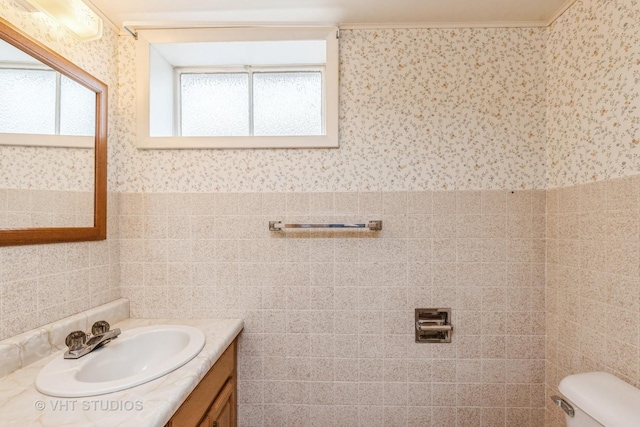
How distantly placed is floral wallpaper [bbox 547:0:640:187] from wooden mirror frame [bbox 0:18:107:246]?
2.10m

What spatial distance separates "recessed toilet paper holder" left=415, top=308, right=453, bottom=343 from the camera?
1.53 metres

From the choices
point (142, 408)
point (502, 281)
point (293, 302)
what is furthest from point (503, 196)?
point (142, 408)

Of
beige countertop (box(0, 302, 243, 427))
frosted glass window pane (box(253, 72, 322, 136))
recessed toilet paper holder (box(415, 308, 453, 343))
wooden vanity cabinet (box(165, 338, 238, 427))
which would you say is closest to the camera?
beige countertop (box(0, 302, 243, 427))

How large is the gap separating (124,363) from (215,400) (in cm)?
39

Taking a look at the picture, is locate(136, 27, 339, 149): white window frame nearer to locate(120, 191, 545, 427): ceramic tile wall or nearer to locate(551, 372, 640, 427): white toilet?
locate(120, 191, 545, 427): ceramic tile wall

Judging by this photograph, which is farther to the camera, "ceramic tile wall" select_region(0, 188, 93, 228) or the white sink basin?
"ceramic tile wall" select_region(0, 188, 93, 228)

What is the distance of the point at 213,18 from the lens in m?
1.53

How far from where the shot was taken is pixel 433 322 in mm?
1521

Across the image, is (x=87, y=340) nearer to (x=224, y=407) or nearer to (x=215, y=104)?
(x=224, y=407)

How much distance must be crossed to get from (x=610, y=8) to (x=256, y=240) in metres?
1.72

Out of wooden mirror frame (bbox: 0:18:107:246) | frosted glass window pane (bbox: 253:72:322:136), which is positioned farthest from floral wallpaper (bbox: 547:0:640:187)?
wooden mirror frame (bbox: 0:18:107:246)

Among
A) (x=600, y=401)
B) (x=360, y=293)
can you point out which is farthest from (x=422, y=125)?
(x=600, y=401)

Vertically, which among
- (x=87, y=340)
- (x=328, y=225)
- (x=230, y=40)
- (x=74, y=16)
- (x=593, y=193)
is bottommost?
(x=87, y=340)

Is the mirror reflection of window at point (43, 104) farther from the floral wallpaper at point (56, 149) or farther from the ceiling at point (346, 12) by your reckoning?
the ceiling at point (346, 12)
